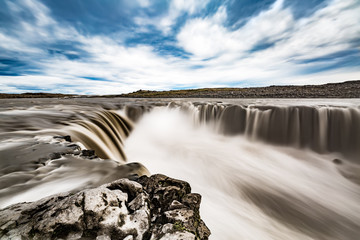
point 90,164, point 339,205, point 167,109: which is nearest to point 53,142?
point 90,164

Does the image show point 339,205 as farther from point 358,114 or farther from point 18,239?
point 18,239

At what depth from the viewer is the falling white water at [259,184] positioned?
11.7 ft

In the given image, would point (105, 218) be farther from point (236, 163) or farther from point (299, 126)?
point (299, 126)

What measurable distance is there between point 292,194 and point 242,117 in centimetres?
573

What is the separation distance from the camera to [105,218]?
5.28 ft

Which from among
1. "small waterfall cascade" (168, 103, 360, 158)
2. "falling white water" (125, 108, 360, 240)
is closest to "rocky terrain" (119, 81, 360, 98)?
"small waterfall cascade" (168, 103, 360, 158)

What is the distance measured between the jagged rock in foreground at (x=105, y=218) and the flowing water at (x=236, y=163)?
739 millimetres

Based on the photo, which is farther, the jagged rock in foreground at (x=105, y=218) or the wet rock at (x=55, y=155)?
the wet rock at (x=55, y=155)

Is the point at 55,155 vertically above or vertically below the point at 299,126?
above

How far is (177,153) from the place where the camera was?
7699mm

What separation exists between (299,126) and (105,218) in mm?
Answer: 9507

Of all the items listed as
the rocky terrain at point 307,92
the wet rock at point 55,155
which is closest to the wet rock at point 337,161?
the wet rock at point 55,155

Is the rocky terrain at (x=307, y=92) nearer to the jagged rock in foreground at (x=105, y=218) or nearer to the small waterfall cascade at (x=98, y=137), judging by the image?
the small waterfall cascade at (x=98, y=137)

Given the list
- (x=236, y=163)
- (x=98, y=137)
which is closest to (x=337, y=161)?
(x=236, y=163)
